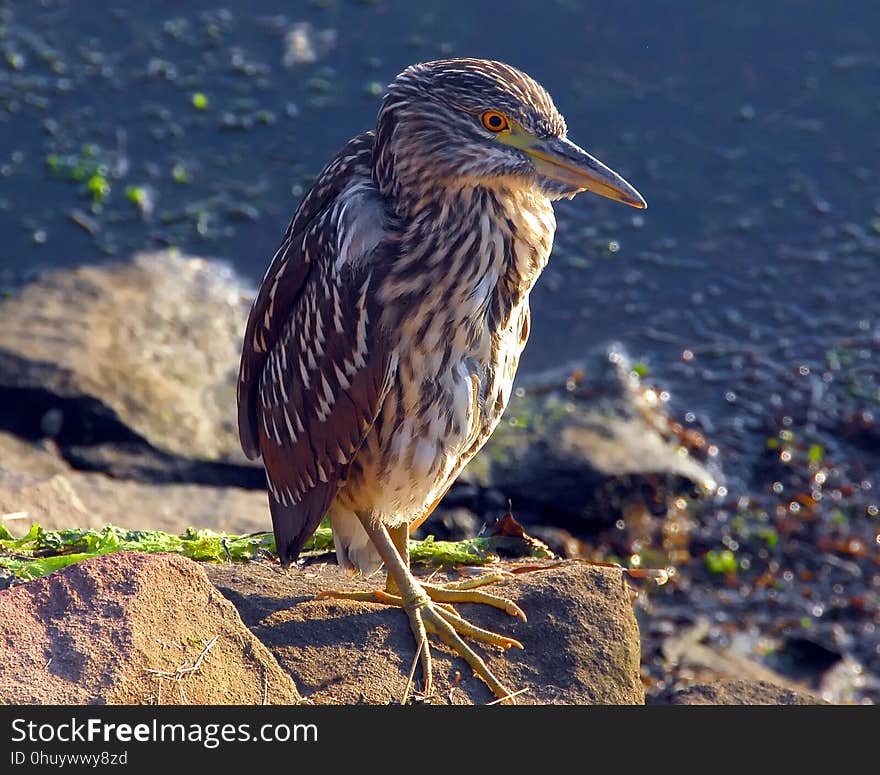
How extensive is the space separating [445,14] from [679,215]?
9.21 feet

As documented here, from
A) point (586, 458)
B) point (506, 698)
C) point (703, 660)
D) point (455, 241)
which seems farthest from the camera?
point (586, 458)

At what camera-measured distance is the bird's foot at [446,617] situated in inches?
159

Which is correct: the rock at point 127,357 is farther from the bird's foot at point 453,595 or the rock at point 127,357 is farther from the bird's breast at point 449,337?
the bird's breast at point 449,337

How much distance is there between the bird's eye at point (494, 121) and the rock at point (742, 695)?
7.17 ft

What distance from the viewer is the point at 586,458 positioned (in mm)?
7000

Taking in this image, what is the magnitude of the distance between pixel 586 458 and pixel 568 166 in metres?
3.58

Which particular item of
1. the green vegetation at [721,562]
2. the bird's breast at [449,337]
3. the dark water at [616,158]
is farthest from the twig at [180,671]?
the dark water at [616,158]

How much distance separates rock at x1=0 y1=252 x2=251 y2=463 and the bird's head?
3551 millimetres

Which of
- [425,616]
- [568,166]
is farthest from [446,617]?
[568,166]

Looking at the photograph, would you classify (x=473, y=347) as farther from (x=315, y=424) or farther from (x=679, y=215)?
(x=679, y=215)

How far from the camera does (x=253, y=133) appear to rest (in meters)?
9.41

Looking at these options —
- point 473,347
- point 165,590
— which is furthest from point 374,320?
point 165,590

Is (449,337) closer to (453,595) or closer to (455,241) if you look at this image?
(455,241)

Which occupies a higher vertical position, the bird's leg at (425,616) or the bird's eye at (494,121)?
the bird's eye at (494,121)
